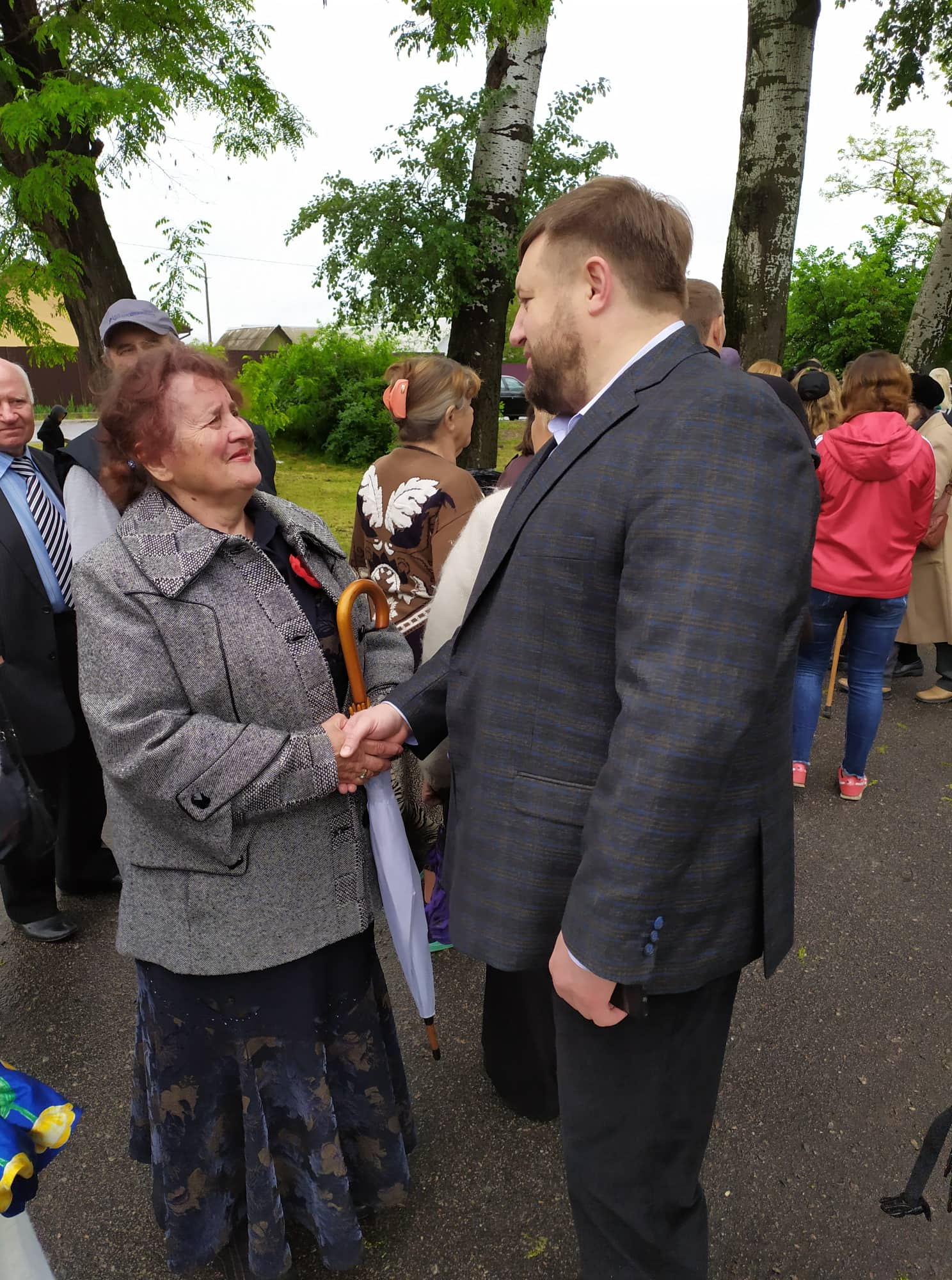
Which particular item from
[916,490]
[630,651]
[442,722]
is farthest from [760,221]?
[630,651]

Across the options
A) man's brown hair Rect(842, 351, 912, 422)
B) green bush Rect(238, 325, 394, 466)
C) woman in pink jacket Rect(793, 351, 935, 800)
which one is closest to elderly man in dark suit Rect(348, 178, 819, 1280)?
woman in pink jacket Rect(793, 351, 935, 800)

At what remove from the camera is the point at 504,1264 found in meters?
2.09

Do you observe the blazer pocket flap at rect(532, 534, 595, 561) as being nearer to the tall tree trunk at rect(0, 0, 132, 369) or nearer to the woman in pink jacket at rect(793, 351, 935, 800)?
the woman in pink jacket at rect(793, 351, 935, 800)

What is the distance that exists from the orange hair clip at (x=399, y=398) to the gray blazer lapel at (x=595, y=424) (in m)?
1.90

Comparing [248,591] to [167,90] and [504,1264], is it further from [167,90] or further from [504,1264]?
[167,90]

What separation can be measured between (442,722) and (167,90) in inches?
223

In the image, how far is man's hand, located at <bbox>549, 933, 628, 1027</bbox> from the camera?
4.36ft

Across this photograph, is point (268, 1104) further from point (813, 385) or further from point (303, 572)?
point (813, 385)

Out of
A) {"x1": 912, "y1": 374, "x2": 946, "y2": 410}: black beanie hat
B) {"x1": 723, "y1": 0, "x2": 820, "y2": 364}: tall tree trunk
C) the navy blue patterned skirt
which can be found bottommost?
the navy blue patterned skirt

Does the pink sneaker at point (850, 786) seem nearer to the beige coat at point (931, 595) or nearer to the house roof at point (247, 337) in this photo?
the beige coat at point (931, 595)

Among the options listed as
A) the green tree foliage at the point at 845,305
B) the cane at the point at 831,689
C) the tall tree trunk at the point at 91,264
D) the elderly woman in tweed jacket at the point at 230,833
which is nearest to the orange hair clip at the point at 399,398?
the elderly woman in tweed jacket at the point at 230,833

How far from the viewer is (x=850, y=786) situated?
4.42 m

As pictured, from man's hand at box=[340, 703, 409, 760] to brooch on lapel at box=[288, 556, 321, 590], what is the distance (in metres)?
0.31

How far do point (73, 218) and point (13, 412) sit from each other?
3685mm
